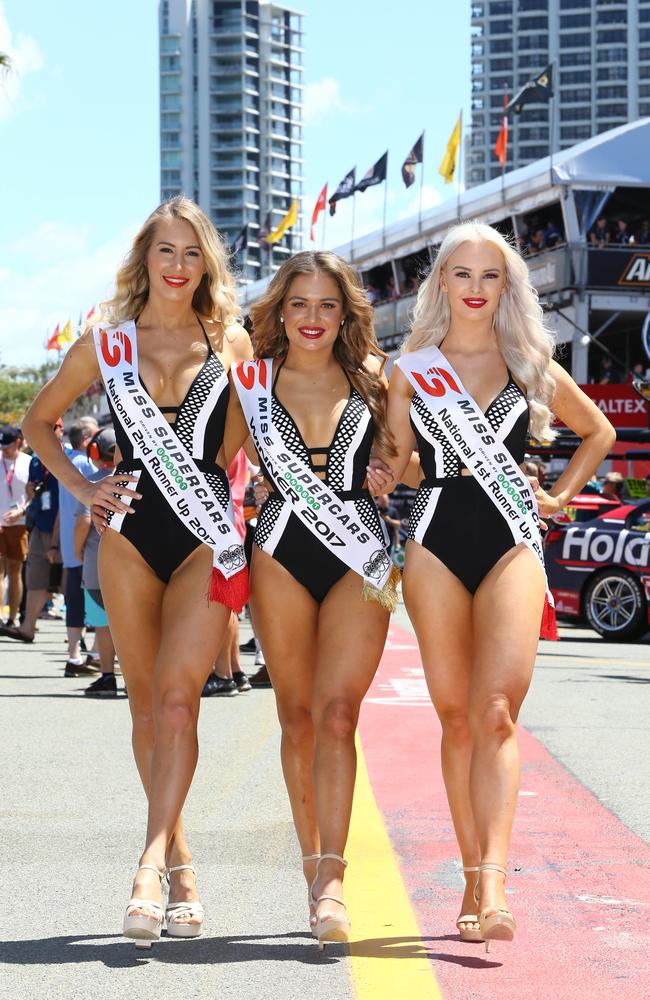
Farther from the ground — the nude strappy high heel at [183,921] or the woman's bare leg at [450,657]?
the woman's bare leg at [450,657]

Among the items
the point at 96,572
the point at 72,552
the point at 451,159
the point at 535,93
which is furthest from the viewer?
the point at 451,159

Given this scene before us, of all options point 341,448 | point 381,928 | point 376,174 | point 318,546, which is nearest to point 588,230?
point 376,174

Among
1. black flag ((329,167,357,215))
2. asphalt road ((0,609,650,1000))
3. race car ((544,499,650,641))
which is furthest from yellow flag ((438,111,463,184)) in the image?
asphalt road ((0,609,650,1000))

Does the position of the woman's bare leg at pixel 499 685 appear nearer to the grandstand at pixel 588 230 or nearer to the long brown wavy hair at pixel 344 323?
Result: the long brown wavy hair at pixel 344 323

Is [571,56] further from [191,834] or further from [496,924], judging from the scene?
[496,924]

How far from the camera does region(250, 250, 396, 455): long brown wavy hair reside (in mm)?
4824

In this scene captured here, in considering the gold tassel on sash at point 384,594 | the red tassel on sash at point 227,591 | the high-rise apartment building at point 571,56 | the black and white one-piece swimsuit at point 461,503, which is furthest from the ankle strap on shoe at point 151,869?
the high-rise apartment building at point 571,56

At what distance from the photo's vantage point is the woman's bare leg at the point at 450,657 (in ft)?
14.9

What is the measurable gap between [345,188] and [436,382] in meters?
52.7

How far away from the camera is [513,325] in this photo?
4.77 metres

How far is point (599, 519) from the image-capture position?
55.6 feet

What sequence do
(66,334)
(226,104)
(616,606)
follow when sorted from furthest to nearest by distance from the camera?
1. (226,104)
2. (66,334)
3. (616,606)

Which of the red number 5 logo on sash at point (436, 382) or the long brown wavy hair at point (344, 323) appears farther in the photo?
the long brown wavy hair at point (344, 323)

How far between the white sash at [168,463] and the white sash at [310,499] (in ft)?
0.65
